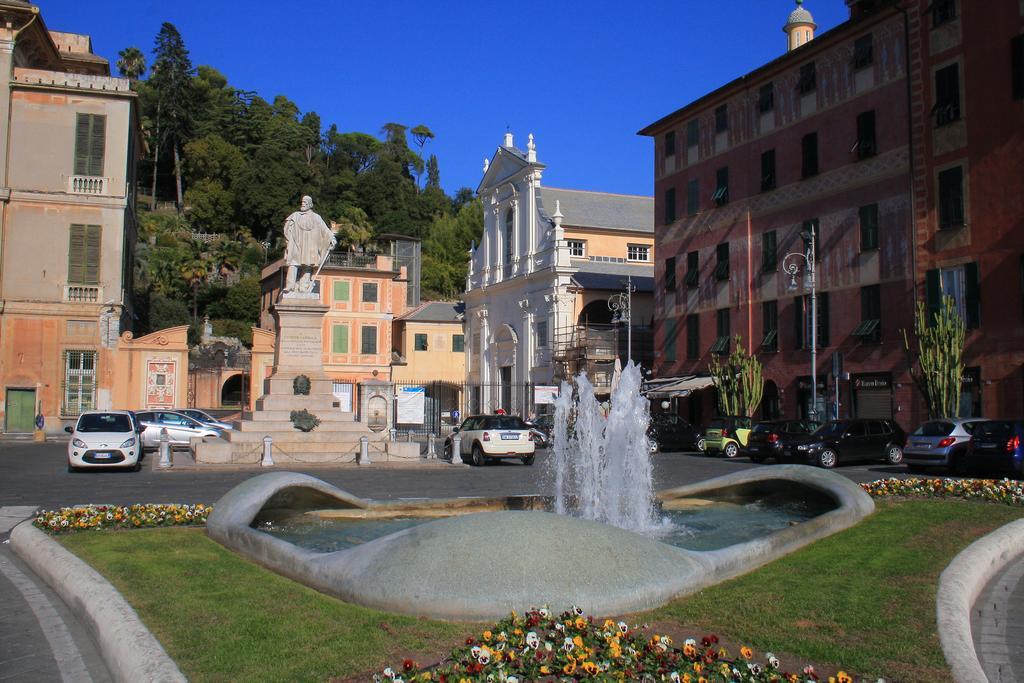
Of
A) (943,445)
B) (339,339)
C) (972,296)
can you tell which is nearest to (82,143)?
(339,339)

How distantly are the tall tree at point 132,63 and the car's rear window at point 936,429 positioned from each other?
8791 centimetres

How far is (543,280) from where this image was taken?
5488cm

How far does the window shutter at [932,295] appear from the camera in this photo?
97.9 feet

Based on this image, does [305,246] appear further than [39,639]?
Yes

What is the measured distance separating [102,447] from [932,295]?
25042mm

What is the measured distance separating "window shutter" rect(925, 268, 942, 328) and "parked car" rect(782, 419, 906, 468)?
167 inches

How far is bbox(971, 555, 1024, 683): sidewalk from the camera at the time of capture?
5.91 m

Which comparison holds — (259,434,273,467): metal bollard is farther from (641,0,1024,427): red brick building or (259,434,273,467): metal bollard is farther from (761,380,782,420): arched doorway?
(761,380,782,420): arched doorway

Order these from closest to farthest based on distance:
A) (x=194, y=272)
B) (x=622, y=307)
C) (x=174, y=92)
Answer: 1. (x=622, y=307)
2. (x=194, y=272)
3. (x=174, y=92)

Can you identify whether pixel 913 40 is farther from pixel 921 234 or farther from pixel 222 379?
pixel 222 379

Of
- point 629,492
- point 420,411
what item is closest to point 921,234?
point 420,411

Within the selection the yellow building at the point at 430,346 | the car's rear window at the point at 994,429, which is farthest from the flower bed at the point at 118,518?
the yellow building at the point at 430,346

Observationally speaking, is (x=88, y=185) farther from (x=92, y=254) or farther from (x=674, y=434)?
(x=674, y=434)

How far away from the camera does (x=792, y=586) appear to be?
7.23m
